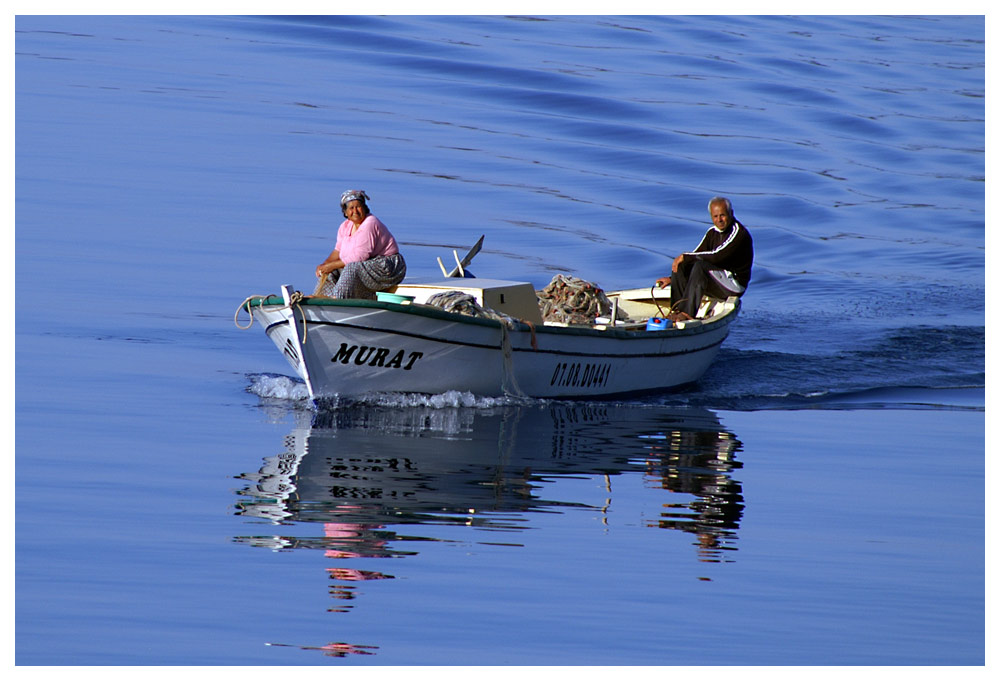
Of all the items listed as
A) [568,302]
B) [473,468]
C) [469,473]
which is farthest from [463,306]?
[469,473]

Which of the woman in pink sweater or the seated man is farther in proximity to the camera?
the seated man

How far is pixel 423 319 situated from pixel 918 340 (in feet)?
31.3

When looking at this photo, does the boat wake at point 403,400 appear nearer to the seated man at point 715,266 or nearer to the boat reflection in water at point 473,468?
the boat reflection in water at point 473,468

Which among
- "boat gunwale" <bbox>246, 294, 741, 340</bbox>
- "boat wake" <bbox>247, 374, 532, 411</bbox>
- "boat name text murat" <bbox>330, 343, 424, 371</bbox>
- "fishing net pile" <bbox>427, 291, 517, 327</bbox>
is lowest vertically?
"boat wake" <bbox>247, 374, 532, 411</bbox>

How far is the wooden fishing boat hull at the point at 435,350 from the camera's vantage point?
12797 mm

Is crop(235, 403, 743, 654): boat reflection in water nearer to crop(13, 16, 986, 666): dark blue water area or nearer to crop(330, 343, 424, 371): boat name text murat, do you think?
crop(13, 16, 986, 666): dark blue water area

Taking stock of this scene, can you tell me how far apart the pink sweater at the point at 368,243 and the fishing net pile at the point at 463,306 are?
66 centimetres

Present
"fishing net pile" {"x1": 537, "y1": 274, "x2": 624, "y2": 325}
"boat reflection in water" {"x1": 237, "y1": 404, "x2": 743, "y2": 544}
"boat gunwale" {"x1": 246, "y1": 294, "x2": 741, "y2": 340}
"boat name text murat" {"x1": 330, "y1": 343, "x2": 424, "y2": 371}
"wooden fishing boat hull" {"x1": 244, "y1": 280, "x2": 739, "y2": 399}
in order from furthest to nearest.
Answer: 1. "fishing net pile" {"x1": 537, "y1": 274, "x2": 624, "y2": 325}
2. "boat name text murat" {"x1": 330, "y1": 343, "x2": 424, "y2": 371}
3. "wooden fishing boat hull" {"x1": 244, "y1": 280, "x2": 739, "y2": 399}
4. "boat gunwale" {"x1": 246, "y1": 294, "x2": 741, "y2": 340}
5. "boat reflection in water" {"x1": 237, "y1": 404, "x2": 743, "y2": 544}

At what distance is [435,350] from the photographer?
522 inches

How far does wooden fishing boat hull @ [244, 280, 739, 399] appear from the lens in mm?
12797

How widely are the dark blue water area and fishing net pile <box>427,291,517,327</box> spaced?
99 cm

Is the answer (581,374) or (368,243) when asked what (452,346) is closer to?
(368,243)

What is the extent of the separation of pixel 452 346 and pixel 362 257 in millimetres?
1301

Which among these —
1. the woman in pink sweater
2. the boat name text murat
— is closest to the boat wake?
the boat name text murat
